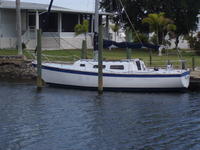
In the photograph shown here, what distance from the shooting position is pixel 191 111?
29391 mm

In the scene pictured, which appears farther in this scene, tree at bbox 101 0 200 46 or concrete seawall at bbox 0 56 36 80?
tree at bbox 101 0 200 46

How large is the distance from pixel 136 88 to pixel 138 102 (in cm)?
360

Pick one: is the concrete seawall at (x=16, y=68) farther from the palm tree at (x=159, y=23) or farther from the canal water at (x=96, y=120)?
the palm tree at (x=159, y=23)

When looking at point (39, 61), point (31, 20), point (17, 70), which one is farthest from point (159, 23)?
point (39, 61)

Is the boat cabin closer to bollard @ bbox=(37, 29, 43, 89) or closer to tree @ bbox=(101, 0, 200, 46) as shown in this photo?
bollard @ bbox=(37, 29, 43, 89)

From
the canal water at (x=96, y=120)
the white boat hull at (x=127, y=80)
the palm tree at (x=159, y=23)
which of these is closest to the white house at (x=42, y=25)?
the palm tree at (x=159, y=23)

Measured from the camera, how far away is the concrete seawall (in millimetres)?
43125

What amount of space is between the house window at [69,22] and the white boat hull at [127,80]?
2432 centimetres

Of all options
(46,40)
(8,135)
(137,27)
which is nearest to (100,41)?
(8,135)

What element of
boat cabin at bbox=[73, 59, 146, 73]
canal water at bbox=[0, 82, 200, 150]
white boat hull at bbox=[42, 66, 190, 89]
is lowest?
canal water at bbox=[0, 82, 200, 150]

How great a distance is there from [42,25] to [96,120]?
28.2 m

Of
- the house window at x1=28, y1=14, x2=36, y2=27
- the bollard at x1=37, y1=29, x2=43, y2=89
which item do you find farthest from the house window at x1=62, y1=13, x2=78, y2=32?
the bollard at x1=37, y1=29, x2=43, y2=89

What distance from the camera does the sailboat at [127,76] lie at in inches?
1374

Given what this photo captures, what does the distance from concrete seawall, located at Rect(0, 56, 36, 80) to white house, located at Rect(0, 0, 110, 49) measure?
388 inches
